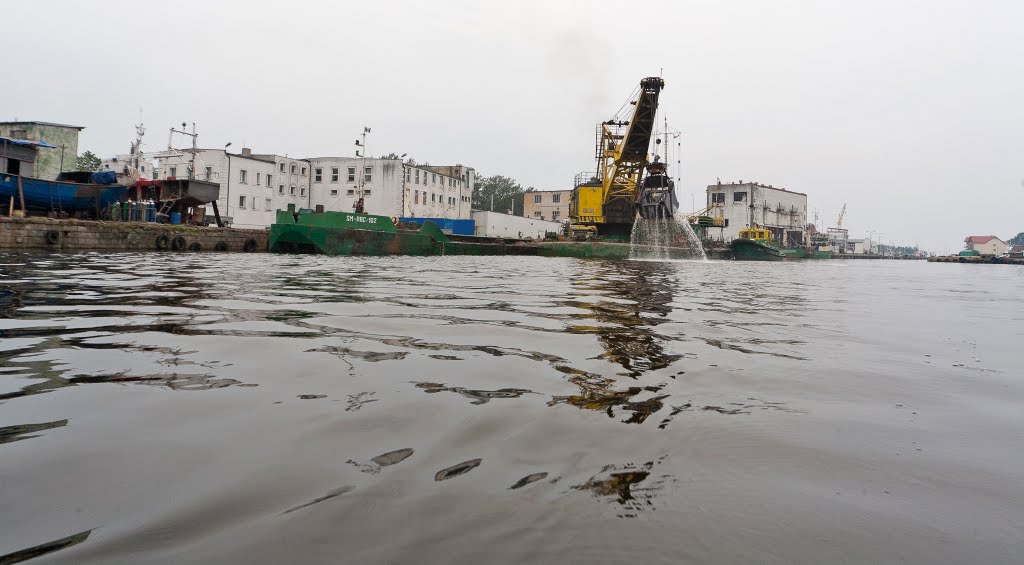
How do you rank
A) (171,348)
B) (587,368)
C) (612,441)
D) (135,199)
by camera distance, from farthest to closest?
(135,199) → (171,348) → (587,368) → (612,441)

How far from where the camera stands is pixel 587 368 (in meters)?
3.11

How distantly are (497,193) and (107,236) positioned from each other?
67.8 metres

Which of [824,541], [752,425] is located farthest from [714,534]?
[752,425]

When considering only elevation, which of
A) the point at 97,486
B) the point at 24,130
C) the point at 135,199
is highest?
the point at 24,130

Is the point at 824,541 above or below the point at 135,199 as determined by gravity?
below

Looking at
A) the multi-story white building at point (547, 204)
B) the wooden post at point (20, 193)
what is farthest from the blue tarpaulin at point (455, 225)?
the multi-story white building at point (547, 204)

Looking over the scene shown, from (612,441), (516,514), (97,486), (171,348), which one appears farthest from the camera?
(171,348)

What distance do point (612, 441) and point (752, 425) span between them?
0.69 metres

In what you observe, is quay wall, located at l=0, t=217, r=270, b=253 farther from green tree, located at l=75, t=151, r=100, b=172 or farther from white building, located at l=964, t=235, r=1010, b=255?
white building, located at l=964, t=235, r=1010, b=255

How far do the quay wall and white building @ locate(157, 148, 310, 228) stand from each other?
55.2 feet

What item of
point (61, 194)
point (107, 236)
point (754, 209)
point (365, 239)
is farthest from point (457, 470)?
point (754, 209)

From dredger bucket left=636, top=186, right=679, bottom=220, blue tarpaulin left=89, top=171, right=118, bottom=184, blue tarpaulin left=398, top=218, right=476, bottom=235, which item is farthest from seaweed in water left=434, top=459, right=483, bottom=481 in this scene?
blue tarpaulin left=398, top=218, right=476, bottom=235

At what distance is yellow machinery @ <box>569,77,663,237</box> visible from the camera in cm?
3070

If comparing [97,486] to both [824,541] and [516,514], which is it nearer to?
[516,514]
